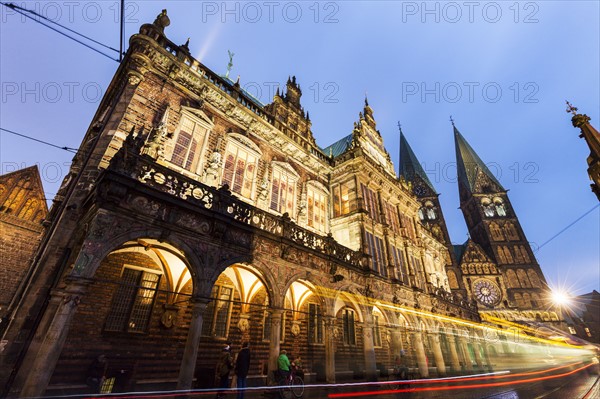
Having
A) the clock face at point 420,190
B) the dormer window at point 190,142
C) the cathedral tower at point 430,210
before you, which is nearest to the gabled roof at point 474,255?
the cathedral tower at point 430,210

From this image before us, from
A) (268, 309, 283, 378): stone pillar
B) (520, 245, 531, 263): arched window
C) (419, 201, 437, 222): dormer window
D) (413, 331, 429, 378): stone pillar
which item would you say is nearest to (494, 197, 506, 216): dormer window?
(520, 245, 531, 263): arched window

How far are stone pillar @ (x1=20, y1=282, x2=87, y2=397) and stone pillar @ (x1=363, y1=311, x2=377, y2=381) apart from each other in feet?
37.5

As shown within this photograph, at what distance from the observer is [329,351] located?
10547 millimetres

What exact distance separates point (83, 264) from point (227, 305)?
642 centimetres

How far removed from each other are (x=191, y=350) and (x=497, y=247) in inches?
2532

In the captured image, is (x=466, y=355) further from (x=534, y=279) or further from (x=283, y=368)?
(x=534, y=279)

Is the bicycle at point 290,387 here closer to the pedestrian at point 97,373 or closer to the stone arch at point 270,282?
the stone arch at point 270,282

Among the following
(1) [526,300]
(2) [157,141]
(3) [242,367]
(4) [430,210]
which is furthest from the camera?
(4) [430,210]

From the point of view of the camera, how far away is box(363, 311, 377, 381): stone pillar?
39.0ft

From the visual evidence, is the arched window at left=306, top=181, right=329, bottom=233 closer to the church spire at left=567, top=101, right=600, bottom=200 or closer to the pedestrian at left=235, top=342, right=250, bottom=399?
the pedestrian at left=235, top=342, right=250, bottom=399

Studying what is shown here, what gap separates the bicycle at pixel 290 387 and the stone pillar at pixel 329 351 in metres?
1.83

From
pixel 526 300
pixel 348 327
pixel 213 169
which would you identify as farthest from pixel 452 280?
pixel 213 169

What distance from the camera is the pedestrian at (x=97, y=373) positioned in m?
6.84

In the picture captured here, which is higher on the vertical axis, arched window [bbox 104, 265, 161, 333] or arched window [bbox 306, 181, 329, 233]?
arched window [bbox 306, 181, 329, 233]
